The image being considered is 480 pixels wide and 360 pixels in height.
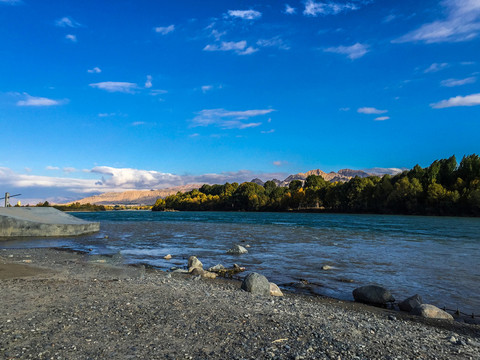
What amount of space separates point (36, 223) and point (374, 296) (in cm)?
3079

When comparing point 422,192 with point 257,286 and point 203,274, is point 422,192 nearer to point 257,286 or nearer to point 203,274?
point 203,274

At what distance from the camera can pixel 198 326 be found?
7.38 metres

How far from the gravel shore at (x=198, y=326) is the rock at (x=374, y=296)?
68 centimetres

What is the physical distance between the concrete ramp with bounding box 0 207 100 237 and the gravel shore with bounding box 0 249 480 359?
21.4 metres

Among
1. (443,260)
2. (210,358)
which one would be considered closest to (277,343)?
(210,358)

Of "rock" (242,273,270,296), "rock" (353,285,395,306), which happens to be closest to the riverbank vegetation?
"rock" (353,285,395,306)

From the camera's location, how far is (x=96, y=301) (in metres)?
9.23

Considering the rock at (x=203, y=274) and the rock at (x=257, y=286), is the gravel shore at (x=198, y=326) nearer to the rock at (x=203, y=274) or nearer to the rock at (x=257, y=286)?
the rock at (x=257, y=286)

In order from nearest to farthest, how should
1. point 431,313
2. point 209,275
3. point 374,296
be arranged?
point 431,313 < point 374,296 < point 209,275

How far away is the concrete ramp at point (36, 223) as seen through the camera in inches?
1161

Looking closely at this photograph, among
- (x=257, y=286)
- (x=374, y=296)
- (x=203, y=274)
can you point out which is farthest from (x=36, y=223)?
(x=374, y=296)

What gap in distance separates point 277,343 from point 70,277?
996 cm

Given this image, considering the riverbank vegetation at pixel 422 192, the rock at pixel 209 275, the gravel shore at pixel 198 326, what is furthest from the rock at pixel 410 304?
the riverbank vegetation at pixel 422 192

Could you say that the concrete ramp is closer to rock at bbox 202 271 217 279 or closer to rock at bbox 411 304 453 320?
rock at bbox 202 271 217 279
